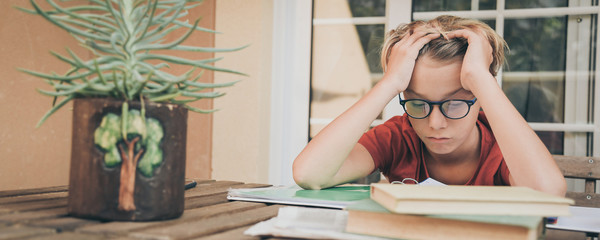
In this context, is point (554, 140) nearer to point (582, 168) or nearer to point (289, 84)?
point (582, 168)

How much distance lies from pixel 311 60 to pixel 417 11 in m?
0.65

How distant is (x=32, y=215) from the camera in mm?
772

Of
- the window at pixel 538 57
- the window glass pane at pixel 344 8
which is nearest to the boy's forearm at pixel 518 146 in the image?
the window at pixel 538 57

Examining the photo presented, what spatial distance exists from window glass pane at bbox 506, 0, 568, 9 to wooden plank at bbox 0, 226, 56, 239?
99.5 inches

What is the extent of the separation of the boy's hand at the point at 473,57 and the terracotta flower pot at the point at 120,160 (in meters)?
0.84

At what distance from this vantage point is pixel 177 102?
0.77m

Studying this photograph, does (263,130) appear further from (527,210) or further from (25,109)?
(527,210)

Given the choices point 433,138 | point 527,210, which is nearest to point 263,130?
point 433,138

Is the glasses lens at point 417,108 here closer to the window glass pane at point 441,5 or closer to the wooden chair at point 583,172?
the wooden chair at point 583,172

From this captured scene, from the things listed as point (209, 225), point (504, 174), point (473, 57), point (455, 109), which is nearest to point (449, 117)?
point (455, 109)

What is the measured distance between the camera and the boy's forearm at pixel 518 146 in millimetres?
1109

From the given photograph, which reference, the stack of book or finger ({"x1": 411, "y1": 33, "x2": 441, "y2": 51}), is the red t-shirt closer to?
finger ({"x1": 411, "y1": 33, "x2": 441, "y2": 51})

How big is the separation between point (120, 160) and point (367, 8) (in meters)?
2.31

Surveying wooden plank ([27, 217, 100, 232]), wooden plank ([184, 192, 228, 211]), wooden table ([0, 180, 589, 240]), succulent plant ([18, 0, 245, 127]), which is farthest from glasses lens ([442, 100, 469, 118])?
wooden plank ([27, 217, 100, 232])
